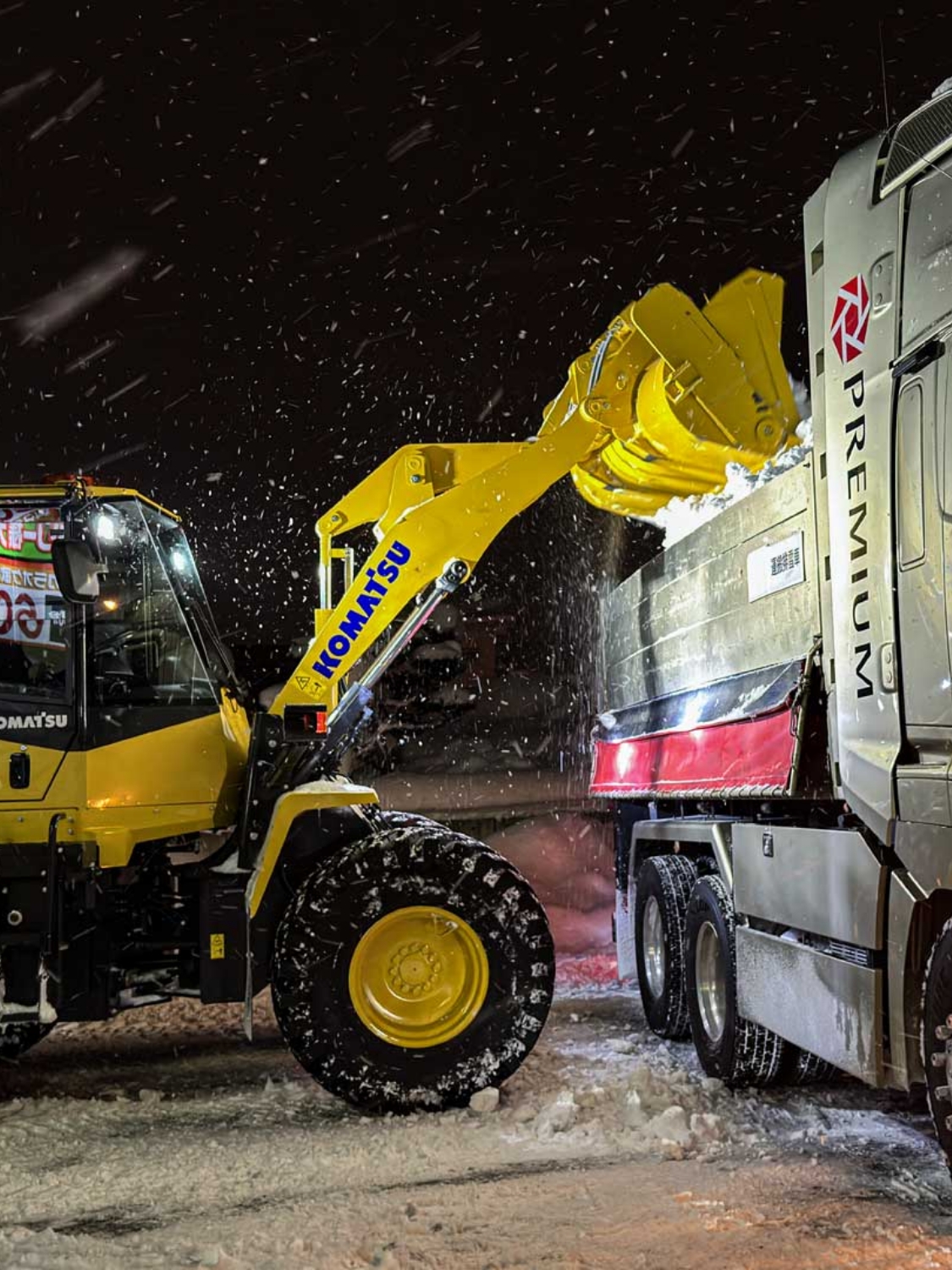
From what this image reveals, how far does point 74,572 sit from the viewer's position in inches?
219

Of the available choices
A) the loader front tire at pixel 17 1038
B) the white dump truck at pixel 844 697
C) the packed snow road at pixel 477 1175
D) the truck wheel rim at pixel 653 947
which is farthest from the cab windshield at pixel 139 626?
the truck wheel rim at pixel 653 947

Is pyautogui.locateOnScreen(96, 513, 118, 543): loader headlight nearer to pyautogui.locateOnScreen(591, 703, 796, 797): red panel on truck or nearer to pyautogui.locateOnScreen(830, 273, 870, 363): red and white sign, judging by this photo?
pyautogui.locateOnScreen(591, 703, 796, 797): red panel on truck

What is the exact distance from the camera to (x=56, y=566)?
5582mm

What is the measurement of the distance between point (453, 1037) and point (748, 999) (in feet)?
4.49

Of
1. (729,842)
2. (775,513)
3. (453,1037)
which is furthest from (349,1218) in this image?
(775,513)

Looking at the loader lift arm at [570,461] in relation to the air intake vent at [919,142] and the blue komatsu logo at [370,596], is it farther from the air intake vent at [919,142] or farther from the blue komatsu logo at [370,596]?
the air intake vent at [919,142]

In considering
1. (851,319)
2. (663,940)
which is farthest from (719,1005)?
(851,319)

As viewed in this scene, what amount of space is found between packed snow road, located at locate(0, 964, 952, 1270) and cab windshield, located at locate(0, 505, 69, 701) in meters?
2.03

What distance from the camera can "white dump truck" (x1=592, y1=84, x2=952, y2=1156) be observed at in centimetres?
408

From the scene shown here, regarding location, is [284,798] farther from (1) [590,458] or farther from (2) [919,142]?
(2) [919,142]

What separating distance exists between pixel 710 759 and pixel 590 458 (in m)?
2.05

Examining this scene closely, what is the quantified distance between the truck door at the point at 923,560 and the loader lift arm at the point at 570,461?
213 centimetres

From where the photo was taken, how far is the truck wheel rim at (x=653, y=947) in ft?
23.7

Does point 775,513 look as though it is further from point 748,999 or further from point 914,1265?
point 914,1265
